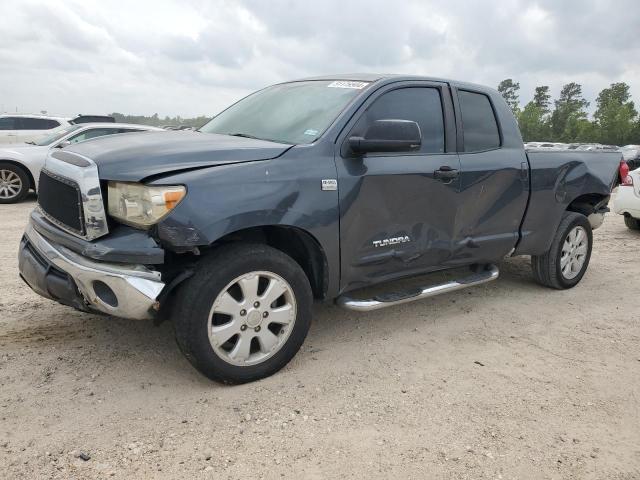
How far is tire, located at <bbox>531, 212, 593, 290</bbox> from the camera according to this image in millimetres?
4984

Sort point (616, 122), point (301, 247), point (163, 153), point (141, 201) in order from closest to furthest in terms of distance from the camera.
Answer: point (141, 201), point (163, 153), point (301, 247), point (616, 122)

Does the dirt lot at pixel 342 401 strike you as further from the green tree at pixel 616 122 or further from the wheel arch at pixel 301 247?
the green tree at pixel 616 122

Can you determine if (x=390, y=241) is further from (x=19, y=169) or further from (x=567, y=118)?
(x=567, y=118)

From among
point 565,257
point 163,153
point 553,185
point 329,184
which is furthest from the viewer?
point 565,257

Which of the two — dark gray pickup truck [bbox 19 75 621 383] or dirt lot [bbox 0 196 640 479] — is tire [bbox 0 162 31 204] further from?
dark gray pickup truck [bbox 19 75 621 383]

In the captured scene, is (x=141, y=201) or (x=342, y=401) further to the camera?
(x=342, y=401)

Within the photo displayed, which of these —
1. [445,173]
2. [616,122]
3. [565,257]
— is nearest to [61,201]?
[445,173]

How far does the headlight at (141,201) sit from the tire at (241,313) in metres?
0.37

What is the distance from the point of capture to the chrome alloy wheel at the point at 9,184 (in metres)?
9.34

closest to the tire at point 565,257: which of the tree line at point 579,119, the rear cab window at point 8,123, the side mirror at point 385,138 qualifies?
the side mirror at point 385,138

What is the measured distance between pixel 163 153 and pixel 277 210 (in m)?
0.69

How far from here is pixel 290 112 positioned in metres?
3.72

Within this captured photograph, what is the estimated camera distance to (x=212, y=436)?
8.48ft

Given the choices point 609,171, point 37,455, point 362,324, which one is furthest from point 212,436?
point 609,171
